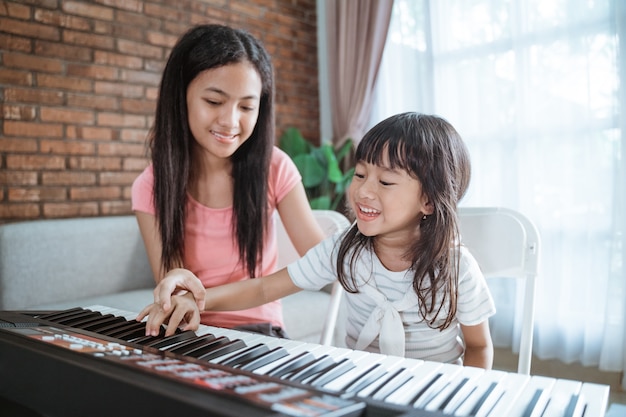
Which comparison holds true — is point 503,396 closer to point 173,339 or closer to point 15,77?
point 173,339

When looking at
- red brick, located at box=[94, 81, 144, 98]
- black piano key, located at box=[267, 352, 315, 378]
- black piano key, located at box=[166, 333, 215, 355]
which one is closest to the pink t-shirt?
black piano key, located at box=[166, 333, 215, 355]

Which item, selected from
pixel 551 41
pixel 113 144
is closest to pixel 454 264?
pixel 551 41

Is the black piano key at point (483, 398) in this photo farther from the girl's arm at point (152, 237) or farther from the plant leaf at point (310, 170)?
the plant leaf at point (310, 170)

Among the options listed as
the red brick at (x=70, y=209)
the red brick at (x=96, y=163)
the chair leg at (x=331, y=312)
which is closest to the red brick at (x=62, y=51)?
the red brick at (x=96, y=163)

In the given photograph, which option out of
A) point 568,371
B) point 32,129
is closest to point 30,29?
point 32,129

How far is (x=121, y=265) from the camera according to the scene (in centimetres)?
312

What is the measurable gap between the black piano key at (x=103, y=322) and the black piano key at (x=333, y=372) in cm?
38

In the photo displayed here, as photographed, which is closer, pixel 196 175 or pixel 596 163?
Result: pixel 196 175

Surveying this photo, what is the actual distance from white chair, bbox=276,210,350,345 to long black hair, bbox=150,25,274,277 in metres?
0.24

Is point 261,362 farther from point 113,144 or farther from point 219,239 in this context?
point 113,144

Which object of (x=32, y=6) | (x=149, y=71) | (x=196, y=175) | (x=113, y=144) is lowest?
(x=196, y=175)

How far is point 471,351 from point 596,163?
2293 mm

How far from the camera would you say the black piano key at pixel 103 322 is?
840mm

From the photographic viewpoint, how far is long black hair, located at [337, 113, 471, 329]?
112cm
